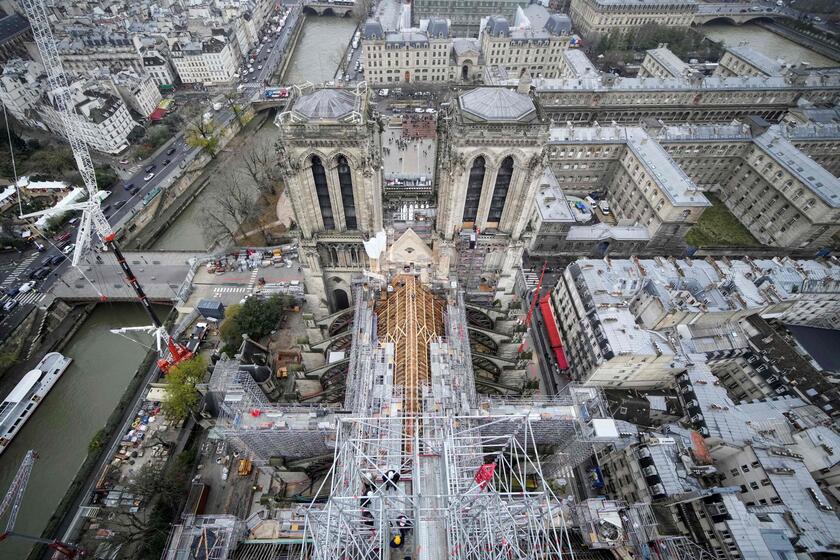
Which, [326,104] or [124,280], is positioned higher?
[124,280]

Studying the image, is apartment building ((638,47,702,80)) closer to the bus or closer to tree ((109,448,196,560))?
the bus

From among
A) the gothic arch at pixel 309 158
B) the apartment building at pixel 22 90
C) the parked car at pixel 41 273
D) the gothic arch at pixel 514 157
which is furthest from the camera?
the apartment building at pixel 22 90

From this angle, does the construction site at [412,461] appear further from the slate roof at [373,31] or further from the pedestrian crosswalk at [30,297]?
the slate roof at [373,31]

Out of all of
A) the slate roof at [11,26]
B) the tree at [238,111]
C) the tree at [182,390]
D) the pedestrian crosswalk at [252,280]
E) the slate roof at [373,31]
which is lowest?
the tree at [182,390]

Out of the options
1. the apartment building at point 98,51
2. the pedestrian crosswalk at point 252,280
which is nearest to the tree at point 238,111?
the apartment building at point 98,51

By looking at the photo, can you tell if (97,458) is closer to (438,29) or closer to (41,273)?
(41,273)

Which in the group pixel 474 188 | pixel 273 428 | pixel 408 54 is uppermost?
pixel 408 54

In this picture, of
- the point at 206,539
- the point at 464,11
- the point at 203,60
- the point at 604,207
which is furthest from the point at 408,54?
the point at 206,539

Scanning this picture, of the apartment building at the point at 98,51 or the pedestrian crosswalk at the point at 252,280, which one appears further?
the apartment building at the point at 98,51
